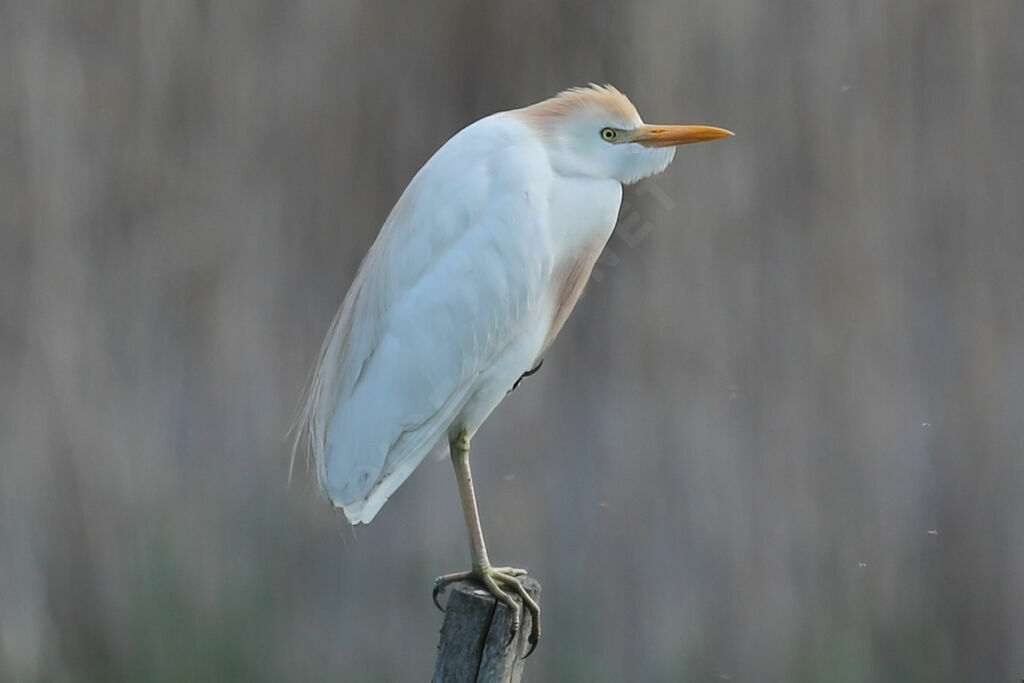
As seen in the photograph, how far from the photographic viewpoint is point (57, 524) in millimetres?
2484

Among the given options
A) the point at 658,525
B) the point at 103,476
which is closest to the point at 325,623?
the point at 103,476

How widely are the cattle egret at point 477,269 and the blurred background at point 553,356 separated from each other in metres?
0.88

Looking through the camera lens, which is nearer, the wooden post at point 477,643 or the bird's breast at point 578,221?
the wooden post at point 477,643

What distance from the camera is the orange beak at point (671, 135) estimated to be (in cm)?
151

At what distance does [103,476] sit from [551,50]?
1.14m

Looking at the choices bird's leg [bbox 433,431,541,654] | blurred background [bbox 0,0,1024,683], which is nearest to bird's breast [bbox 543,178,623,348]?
bird's leg [bbox 433,431,541,654]

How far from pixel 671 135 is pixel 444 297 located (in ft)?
1.06

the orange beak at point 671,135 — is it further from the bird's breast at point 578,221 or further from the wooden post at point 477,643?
the wooden post at point 477,643

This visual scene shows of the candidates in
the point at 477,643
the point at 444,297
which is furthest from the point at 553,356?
the point at 477,643

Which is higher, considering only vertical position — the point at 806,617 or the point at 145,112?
the point at 145,112

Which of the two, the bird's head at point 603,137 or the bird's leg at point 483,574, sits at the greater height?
the bird's head at point 603,137

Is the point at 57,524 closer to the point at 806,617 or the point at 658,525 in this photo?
the point at 658,525

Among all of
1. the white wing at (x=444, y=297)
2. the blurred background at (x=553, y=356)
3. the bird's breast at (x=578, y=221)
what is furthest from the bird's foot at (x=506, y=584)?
the blurred background at (x=553, y=356)

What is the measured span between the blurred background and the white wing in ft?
2.89
